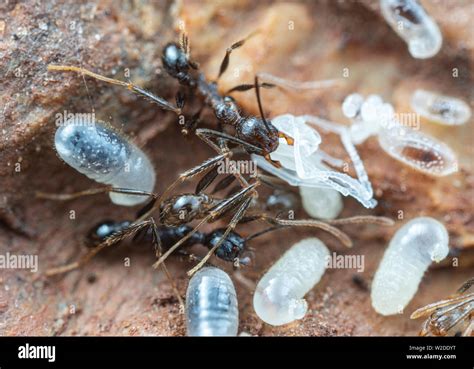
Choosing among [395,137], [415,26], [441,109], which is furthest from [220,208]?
[415,26]

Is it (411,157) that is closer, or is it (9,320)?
(9,320)

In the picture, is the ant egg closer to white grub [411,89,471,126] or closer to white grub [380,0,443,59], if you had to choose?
white grub [411,89,471,126]

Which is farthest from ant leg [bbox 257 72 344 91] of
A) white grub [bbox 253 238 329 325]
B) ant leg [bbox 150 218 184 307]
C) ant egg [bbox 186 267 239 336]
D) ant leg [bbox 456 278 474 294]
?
ant leg [bbox 456 278 474 294]

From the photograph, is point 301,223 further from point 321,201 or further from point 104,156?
point 104,156

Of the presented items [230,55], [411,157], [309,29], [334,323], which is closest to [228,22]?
[230,55]

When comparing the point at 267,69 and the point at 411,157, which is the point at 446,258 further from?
the point at 267,69

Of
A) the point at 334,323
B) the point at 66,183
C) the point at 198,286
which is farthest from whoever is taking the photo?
the point at 66,183
